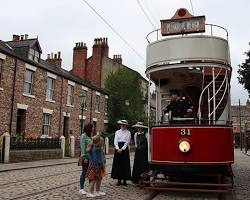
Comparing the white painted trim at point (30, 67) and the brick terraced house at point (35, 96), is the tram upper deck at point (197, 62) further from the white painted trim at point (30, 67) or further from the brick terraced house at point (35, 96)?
the white painted trim at point (30, 67)

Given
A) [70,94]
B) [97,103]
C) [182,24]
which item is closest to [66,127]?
[70,94]

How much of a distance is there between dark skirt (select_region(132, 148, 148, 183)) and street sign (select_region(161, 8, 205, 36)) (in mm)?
3405

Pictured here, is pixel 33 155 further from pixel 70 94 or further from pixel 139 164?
pixel 139 164

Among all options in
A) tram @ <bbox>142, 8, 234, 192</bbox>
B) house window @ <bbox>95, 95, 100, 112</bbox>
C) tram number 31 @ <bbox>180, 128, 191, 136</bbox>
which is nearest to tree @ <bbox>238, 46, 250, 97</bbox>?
tram @ <bbox>142, 8, 234, 192</bbox>

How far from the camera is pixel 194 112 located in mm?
10453

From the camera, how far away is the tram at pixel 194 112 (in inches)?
344

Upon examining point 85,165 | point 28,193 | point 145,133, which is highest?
point 145,133

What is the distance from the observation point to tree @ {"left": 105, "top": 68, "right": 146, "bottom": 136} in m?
41.2

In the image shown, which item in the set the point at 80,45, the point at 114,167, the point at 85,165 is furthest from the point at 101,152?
the point at 80,45

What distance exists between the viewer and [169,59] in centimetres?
964

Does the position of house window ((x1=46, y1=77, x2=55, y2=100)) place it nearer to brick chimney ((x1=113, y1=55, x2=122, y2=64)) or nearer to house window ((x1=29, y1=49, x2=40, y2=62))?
house window ((x1=29, y1=49, x2=40, y2=62))

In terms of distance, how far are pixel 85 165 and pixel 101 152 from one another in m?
0.49

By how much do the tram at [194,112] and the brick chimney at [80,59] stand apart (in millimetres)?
34470

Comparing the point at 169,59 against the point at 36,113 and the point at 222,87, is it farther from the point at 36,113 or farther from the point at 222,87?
the point at 36,113
